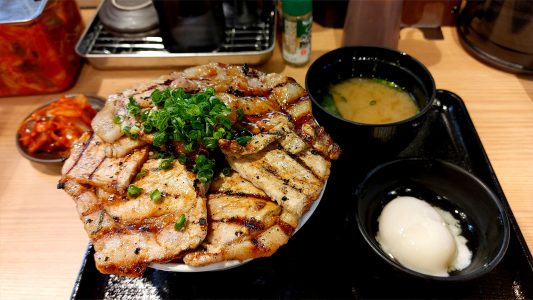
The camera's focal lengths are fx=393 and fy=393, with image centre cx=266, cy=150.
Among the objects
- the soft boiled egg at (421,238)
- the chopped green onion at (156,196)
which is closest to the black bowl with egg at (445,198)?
the soft boiled egg at (421,238)

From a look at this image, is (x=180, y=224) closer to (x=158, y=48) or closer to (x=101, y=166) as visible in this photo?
(x=101, y=166)

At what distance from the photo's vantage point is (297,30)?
2393 millimetres

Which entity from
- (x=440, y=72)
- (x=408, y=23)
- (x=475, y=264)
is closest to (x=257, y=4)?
(x=408, y=23)

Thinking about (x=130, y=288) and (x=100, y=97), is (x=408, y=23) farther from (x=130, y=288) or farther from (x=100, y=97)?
(x=130, y=288)

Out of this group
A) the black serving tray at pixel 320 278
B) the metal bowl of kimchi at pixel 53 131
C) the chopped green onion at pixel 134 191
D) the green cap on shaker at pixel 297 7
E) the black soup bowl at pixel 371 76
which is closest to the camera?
the chopped green onion at pixel 134 191

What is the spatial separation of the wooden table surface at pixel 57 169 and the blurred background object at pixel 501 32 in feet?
0.25

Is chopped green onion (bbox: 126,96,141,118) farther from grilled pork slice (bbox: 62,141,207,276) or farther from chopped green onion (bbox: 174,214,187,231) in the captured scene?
chopped green onion (bbox: 174,214,187,231)

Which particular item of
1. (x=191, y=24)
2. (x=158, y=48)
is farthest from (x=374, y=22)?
(x=158, y=48)

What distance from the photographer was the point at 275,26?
2650mm

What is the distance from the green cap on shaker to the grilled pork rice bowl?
0.76 meters

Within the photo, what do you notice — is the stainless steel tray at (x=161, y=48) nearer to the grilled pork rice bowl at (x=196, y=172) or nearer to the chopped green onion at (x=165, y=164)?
the grilled pork rice bowl at (x=196, y=172)

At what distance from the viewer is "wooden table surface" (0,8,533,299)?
1754mm

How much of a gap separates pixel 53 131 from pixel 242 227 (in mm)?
1306

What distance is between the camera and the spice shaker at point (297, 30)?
7.50ft
